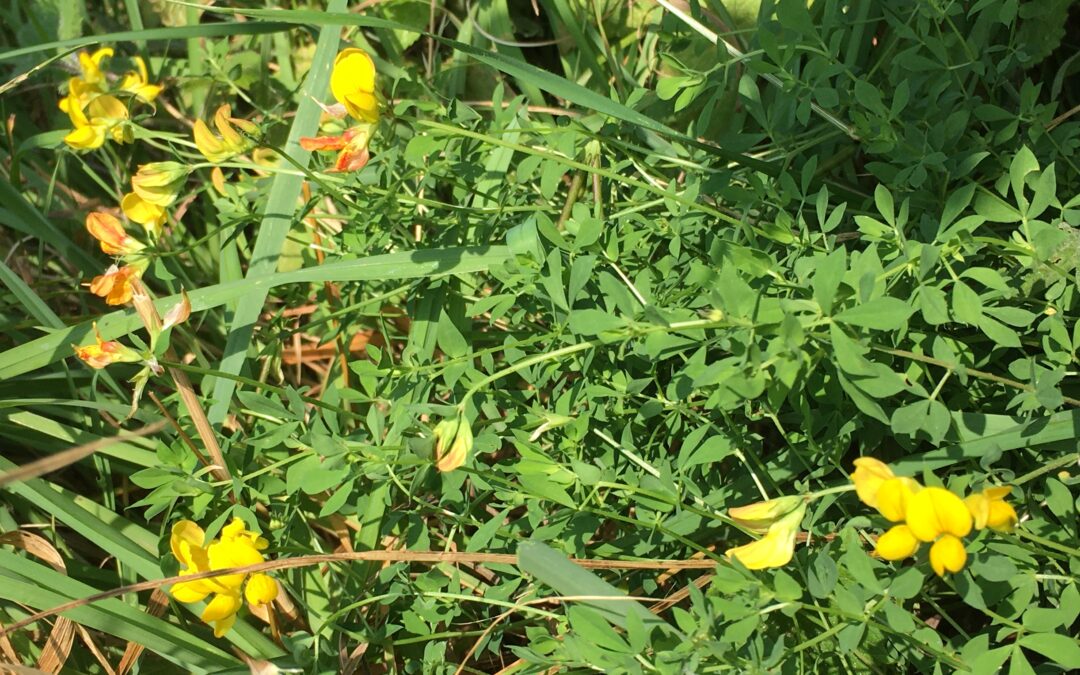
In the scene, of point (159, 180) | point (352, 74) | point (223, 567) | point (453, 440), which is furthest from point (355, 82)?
point (223, 567)

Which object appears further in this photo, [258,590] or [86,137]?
[86,137]

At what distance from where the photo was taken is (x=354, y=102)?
152 cm

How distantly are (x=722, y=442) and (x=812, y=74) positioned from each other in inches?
26.7

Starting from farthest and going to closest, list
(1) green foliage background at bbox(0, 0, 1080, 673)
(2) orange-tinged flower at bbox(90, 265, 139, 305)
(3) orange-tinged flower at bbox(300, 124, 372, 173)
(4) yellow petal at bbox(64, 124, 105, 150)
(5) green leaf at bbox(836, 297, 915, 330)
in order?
(4) yellow petal at bbox(64, 124, 105, 150) → (2) orange-tinged flower at bbox(90, 265, 139, 305) → (3) orange-tinged flower at bbox(300, 124, 372, 173) → (1) green foliage background at bbox(0, 0, 1080, 673) → (5) green leaf at bbox(836, 297, 915, 330)

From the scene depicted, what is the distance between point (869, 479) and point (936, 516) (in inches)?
3.5

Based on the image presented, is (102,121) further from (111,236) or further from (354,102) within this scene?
(354,102)

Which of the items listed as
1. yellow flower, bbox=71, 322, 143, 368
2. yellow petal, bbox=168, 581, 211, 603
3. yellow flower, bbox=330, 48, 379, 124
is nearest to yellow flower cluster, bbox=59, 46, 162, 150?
yellow flower, bbox=71, 322, 143, 368

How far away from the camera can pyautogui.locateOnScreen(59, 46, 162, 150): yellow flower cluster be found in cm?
183

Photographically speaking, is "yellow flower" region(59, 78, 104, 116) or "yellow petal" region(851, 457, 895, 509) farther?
"yellow flower" region(59, 78, 104, 116)

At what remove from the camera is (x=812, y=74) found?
66.2 inches

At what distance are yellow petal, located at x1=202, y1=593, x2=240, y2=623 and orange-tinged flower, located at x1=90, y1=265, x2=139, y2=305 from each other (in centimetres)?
57

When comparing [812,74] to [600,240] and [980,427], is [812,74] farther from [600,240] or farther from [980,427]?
[980,427]

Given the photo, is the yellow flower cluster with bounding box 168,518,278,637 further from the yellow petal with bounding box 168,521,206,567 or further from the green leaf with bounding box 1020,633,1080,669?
the green leaf with bounding box 1020,633,1080,669

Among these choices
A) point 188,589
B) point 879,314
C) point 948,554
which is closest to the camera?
point 948,554
